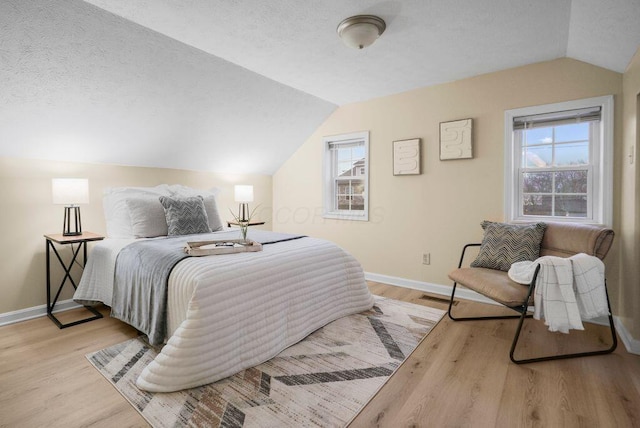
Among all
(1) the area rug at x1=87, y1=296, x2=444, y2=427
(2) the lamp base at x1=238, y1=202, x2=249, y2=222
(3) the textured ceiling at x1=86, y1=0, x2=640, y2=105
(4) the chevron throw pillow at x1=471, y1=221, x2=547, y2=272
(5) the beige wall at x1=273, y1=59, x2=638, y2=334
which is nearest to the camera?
(1) the area rug at x1=87, y1=296, x2=444, y2=427

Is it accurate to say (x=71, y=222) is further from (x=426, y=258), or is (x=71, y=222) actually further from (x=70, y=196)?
(x=426, y=258)

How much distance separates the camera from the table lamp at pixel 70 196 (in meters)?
2.76

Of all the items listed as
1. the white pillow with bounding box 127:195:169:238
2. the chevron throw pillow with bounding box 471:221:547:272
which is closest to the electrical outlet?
the chevron throw pillow with bounding box 471:221:547:272

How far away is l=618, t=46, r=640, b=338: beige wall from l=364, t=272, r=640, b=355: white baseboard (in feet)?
0.23

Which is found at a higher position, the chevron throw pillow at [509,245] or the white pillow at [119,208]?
the white pillow at [119,208]

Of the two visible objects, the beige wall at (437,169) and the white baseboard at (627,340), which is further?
the beige wall at (437,169)

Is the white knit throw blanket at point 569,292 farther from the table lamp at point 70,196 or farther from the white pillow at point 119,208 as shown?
the table lamp at point 70,196

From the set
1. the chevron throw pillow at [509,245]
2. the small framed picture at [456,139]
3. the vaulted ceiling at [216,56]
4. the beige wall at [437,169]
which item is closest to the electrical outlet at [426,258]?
the beige wall at [437,169]

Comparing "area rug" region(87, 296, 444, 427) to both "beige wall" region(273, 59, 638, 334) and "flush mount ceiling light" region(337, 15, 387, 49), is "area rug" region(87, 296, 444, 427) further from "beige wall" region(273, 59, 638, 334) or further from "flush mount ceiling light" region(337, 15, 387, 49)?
"flush mount ceiling light" region(337, 15, 387, 49)

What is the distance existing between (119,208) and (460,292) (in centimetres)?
363

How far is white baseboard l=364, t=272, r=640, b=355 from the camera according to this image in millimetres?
2317

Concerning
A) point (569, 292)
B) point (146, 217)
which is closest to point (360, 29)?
point (569, 292)

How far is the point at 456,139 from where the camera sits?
11.3 ft

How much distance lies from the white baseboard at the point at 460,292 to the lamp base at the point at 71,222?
3.17 m
